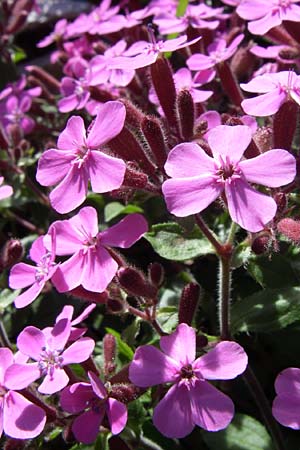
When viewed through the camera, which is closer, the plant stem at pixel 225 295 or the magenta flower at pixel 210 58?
the plant stem at pixel 225 295

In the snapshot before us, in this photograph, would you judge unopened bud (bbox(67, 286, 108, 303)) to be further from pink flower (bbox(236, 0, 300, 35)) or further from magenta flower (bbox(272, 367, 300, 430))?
pink flower (bbox(236, 0, 300, 35))

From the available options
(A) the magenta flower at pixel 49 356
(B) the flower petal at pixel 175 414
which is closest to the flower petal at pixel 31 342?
(A) the magenta flower at pixel 49 356

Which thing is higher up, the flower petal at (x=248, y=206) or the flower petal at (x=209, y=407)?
the flower petal at (x=248, y=206)

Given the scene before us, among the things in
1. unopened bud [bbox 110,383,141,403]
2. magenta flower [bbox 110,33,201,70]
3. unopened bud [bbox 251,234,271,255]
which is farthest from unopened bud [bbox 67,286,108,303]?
magenta flower [bbox 110,33,201,70]

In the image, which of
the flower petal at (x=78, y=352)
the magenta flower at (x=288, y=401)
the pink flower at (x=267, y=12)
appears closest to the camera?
the magenta flower at (x=288, y=401)

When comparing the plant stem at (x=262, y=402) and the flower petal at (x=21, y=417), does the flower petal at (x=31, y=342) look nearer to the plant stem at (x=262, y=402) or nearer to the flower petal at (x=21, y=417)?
the flower petal at (x=21, y=417)

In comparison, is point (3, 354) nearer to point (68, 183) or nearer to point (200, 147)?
point (68, 183)

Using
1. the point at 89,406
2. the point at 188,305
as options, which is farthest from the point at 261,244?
the point at 89,406
